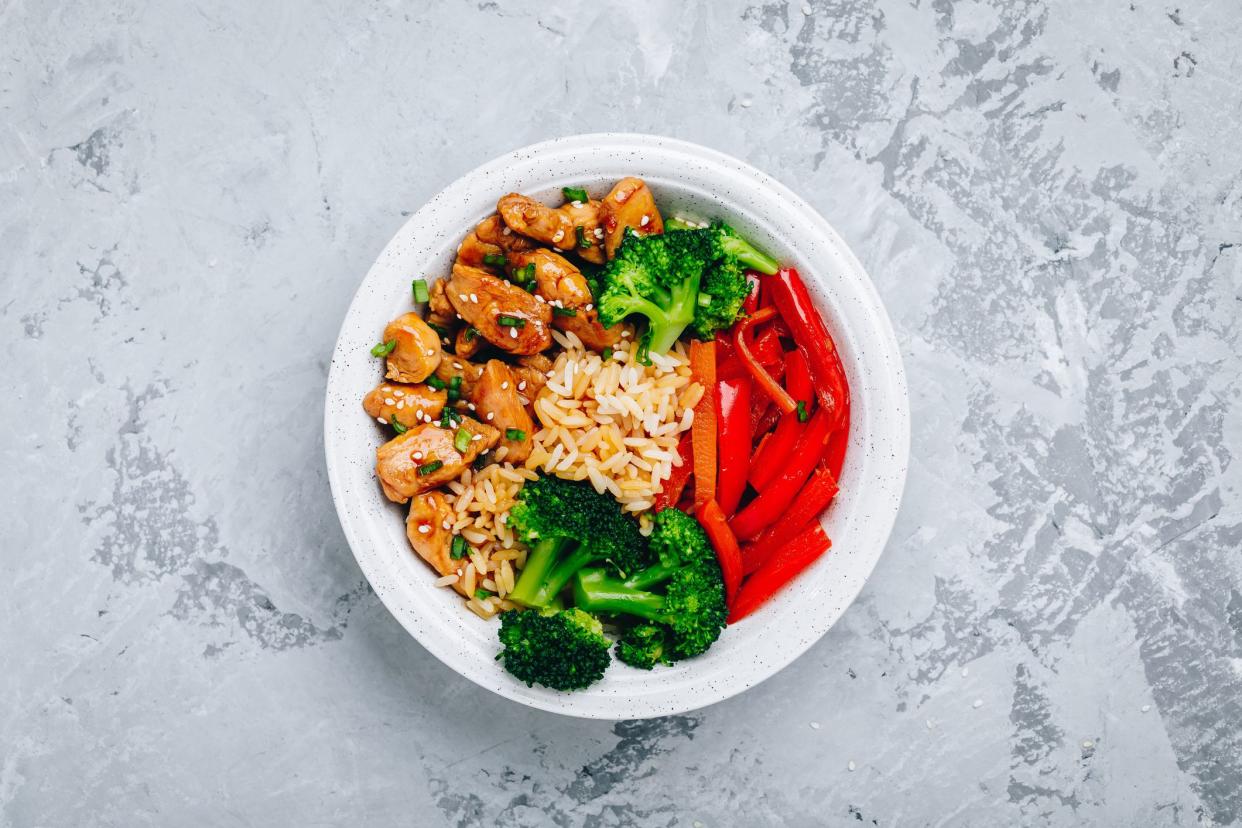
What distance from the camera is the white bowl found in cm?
262

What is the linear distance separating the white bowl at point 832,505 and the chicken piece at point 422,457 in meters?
0.08

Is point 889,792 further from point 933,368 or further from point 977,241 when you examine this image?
point 977,241

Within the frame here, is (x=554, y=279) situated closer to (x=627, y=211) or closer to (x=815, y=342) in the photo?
(x=627, y=211)

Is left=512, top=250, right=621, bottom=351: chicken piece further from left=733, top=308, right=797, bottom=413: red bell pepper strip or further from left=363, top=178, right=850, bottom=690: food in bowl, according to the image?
left=733, top=308, right=797, bottom=413: red bell pepper strip

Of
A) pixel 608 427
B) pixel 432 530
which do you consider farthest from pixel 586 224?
pixel 432 530

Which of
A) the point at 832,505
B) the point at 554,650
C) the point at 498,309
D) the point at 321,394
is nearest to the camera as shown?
the point at 554,650

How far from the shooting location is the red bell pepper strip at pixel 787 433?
275 centimetres

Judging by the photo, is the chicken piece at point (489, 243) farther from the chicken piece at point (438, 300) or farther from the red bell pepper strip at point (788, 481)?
the red bell pepper strip at point (788, 481)

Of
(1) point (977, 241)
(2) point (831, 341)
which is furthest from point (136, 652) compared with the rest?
(1) point (977, 241)

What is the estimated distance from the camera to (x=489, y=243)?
2.71 m

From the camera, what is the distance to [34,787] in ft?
10.3

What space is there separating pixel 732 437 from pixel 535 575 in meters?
0.67

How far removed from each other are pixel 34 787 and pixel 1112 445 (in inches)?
142

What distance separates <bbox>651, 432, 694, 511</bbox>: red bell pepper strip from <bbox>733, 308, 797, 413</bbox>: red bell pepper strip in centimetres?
25
